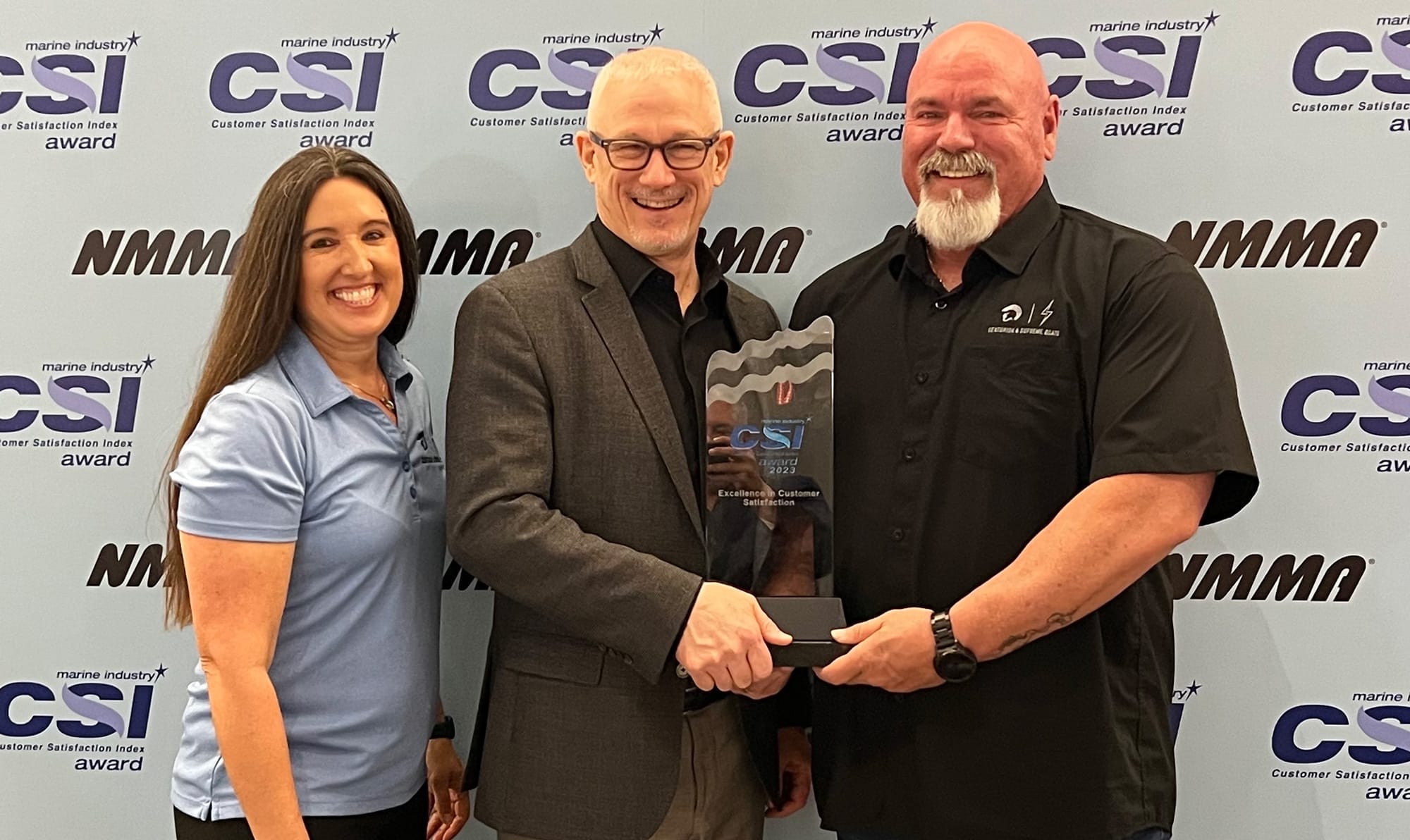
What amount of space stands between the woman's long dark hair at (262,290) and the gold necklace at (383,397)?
134mm

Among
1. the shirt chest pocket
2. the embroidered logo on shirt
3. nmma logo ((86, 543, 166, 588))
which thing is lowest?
nmma logo ((86, 543, 166, 588))

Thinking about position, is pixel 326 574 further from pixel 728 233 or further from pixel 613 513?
pixel 728 233

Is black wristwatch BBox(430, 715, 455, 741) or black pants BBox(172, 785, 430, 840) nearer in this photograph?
black pants BBox(172, 785, 430, 840)

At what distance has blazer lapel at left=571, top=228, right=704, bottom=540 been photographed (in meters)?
1.57

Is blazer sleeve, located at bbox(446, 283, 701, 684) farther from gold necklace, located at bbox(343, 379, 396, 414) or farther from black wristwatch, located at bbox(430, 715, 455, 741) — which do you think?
black wristwatch, located at bbox(430, 715, 455, 741)

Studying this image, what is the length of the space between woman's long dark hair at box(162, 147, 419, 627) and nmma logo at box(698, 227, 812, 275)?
30.0 inches

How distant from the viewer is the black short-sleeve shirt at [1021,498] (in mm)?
1517

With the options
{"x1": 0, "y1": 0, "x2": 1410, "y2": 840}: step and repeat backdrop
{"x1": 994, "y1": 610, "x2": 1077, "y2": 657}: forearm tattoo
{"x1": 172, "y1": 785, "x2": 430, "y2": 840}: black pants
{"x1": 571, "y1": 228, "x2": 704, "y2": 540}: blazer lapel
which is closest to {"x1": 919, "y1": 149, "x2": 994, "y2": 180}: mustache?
{"x1": 0, "y1": 0, "x2": 1410, "y2": 840}: step and repeat backdrop

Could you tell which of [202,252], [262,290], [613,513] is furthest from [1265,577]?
[202,252]

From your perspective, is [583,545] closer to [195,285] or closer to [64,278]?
[195,285]

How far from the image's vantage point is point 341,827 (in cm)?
151

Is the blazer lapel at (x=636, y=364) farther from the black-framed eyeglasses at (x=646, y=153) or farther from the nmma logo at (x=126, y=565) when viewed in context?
the nmma logo at (x=126, y=565)

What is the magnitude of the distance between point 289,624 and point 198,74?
1248mm

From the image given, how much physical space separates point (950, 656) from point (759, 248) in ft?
3.04
